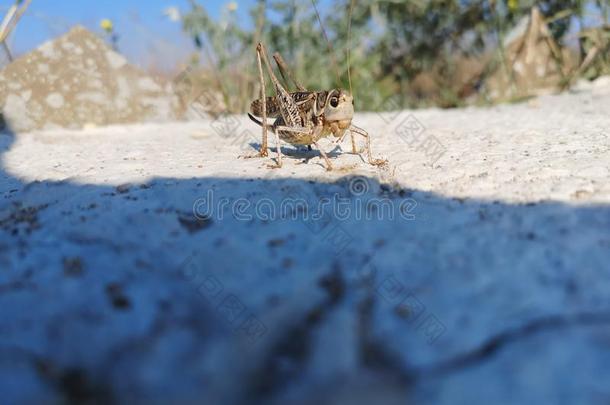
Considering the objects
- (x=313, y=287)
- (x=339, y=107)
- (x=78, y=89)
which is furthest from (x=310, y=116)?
(x=78, y=89)

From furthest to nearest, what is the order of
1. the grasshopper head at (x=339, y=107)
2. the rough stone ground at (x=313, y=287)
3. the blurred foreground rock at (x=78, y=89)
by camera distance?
the blurred foreground rock at (x=78, y=89)
the grasshopper head at (x=339, y=107)
the rough stone ground at (x=313, y=287)

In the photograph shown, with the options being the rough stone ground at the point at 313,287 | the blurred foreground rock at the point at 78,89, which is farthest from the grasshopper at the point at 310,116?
the blurred foreground rock at the point at 78,89

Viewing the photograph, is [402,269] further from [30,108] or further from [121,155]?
[30,108]

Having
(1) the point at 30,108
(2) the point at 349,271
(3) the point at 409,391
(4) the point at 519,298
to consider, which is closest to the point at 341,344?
(3) the point at 409,391

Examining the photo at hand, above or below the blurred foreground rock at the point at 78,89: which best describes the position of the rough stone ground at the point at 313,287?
below

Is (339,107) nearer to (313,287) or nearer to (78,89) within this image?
(313,287)

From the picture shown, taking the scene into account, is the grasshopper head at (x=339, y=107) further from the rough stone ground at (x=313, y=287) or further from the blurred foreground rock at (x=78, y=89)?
the blurred foreground rock at (x=78, y=89)
